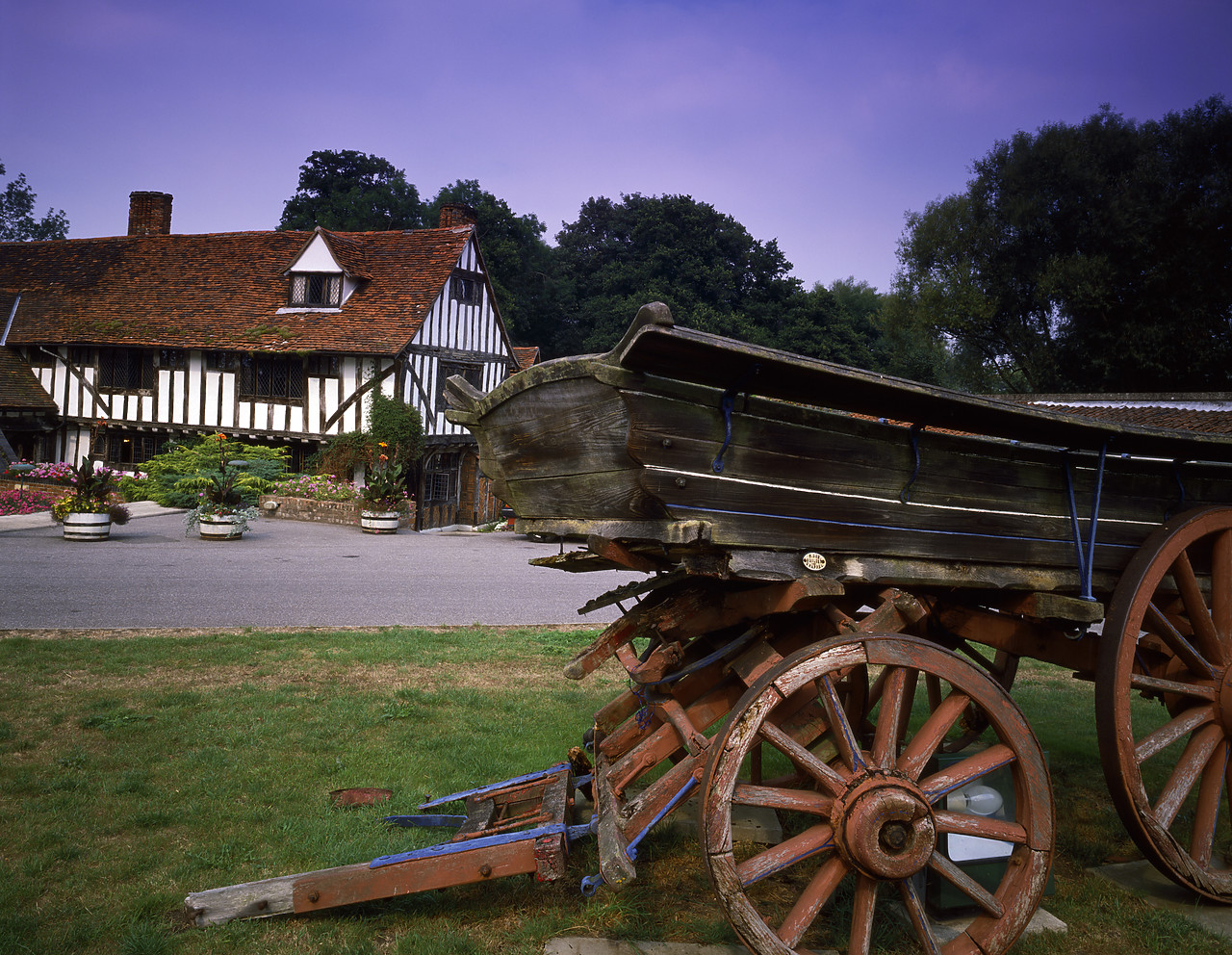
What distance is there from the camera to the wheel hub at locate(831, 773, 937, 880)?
9.07 feet

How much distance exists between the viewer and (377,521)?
1917cm

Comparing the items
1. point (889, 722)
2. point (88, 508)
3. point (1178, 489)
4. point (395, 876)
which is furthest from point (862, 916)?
point (88, 508)

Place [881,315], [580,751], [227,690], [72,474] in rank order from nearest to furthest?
[580,751] → [227,690] → [72,474] → [881,315]

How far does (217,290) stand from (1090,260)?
26.5 metres

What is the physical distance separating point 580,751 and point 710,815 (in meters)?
1.70

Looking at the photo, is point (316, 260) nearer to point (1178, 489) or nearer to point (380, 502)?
point (380, 502)

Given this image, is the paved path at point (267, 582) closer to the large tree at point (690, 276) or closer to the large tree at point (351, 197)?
the large tree at point (690, 276)

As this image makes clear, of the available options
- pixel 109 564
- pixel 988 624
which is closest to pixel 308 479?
pixel 109 564

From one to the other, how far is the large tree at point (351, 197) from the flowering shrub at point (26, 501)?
28.9 meters

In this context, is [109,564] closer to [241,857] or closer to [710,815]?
[241,857]

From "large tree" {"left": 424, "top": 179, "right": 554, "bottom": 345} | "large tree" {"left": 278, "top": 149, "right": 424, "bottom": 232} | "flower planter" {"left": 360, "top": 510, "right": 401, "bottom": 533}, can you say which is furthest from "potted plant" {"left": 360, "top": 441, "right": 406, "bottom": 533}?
"large tree" {"left": 278, "top": 149, "right": 424, "bottom": 232}

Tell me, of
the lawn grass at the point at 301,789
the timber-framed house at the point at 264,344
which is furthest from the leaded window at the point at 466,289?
the lawn grass at the point at 301,789

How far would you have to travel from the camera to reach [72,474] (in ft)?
55.9

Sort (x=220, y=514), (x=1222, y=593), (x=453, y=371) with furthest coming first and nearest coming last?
(x=453, y=371), (x=220, y=514), (x=1222, y=593)
